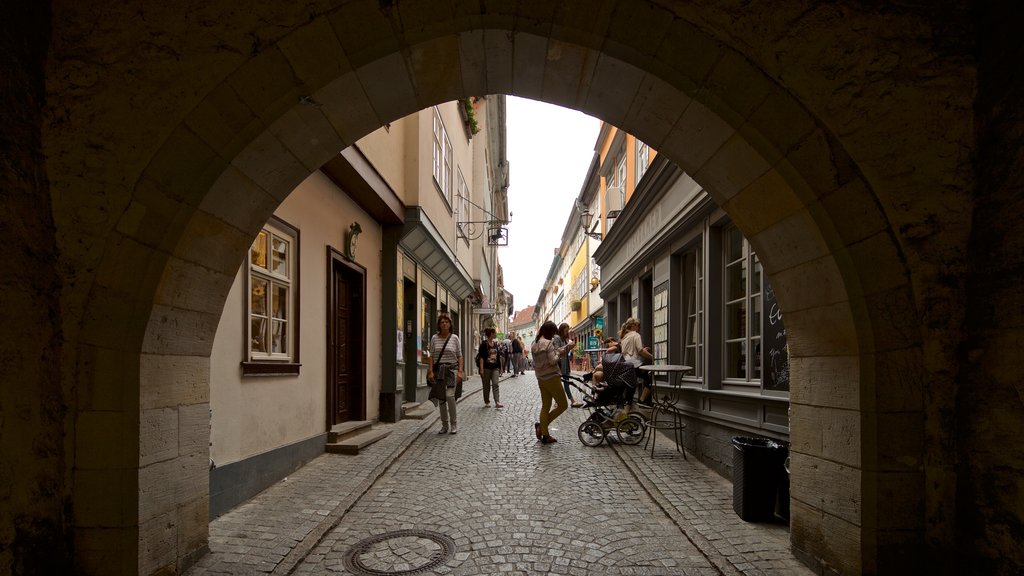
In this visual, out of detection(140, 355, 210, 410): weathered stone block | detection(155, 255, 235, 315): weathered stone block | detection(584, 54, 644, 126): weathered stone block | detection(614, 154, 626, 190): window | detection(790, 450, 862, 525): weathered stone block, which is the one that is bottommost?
detection(790, 450, 862, 525): weathered stone block

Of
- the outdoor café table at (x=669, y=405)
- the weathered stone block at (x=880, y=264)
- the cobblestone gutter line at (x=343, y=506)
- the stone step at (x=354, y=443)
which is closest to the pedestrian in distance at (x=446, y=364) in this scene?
the cobblestone gutter line at (x=343, y=506)

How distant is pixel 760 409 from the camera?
18.2ft

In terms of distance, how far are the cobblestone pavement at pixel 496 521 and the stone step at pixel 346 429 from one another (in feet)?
0.95

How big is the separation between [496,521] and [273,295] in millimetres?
3272

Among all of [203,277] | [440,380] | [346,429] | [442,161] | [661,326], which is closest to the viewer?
[203,277]

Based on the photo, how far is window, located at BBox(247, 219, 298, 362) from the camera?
566cm

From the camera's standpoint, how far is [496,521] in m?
4.56

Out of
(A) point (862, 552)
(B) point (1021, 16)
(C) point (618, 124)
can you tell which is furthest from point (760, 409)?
(B) point (1021, 16)

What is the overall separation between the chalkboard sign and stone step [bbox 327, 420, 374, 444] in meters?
4.98

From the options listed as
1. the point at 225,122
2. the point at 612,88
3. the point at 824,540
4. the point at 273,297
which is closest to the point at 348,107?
the point at 225,122

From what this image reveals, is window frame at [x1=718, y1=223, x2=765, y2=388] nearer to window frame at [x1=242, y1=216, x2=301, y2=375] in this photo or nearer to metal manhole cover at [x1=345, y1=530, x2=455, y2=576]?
metal manhole cover at [x1=345, y1=530, x2=455, y2=576]

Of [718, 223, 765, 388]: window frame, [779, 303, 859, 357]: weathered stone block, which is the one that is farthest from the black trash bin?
[718, 223, 765, 388]: window frame

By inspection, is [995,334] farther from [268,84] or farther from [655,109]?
[268,84]

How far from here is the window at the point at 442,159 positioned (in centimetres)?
1198
